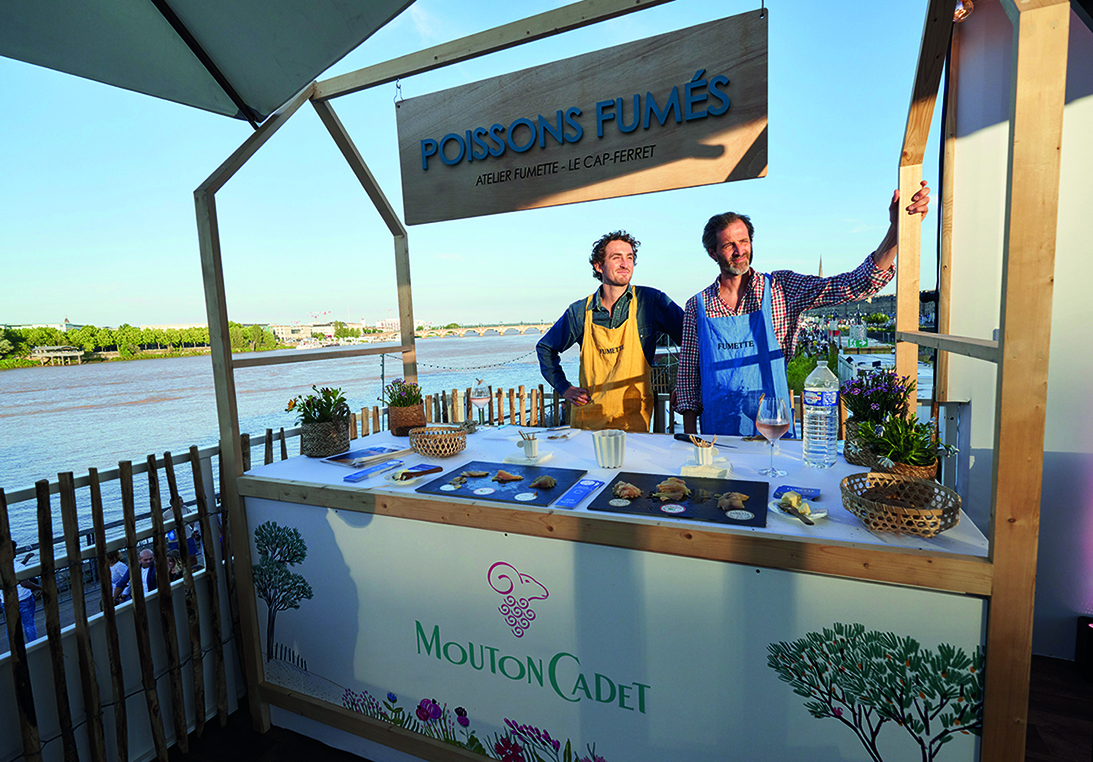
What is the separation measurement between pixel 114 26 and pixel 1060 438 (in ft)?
13.5

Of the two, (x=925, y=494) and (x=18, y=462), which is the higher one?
(x=925, y=494)

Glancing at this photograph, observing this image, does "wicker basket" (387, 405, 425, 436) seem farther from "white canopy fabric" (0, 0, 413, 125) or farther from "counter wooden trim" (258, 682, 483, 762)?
"white canopy fabric" (0, 0, 413, 125)

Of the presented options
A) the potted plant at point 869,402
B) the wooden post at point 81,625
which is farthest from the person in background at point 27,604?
the potted plant at point 869,402

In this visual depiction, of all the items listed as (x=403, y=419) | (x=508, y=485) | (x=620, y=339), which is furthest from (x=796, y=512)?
(x=620, y=339)

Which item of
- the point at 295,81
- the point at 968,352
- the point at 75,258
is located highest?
the point at 75,258

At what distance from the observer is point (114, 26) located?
1611 mm

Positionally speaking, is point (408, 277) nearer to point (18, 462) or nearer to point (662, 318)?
point (662, 318)

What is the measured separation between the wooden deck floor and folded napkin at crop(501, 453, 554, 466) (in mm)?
1302

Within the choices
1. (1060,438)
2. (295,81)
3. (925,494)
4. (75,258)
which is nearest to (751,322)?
(1060,438)

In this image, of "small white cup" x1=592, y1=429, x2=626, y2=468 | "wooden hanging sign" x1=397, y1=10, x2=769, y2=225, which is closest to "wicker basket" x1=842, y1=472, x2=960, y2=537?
"small white cup" x1=592, y1=429, x2=626, y2=468

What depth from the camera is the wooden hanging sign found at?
6.13 ft

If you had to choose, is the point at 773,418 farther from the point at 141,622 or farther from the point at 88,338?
the point at 88,338

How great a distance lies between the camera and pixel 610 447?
5.78 ft

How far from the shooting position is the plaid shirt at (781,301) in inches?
104
